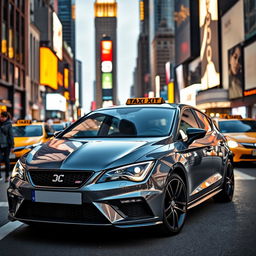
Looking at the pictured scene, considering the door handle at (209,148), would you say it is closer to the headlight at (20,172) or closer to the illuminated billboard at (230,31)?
the headlight at (20,172)

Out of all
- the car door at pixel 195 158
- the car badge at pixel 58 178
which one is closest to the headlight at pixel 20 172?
the car badge at pixel 58 178

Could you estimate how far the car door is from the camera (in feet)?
17.1

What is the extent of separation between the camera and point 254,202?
6797 millimetres

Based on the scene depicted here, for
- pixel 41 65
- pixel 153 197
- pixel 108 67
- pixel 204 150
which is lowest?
pixel 153 197

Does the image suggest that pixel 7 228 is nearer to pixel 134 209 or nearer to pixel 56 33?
pixel 134 209

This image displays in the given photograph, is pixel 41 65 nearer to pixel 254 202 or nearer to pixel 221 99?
pixel 221 99

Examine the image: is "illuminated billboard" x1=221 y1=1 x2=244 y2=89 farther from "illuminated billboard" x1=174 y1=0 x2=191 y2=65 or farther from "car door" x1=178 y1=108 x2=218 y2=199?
"car door" x1=178 y1=108 x2=218 y2=199

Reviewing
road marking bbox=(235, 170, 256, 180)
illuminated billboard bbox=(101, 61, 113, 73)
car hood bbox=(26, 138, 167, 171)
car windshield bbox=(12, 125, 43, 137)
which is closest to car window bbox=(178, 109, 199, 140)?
car hood bbox=(26, 138, 167, 171)

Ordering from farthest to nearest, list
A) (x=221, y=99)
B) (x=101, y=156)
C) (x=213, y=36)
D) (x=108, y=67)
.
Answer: (x=108, y=67)
(x=213, y=36)
(x=221, y=99)
(x=101, y=156)

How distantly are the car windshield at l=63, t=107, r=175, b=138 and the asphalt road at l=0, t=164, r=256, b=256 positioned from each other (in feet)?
3.70

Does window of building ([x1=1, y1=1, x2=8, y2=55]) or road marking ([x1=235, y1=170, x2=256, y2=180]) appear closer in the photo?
road marking ([x1=235, y1=170, x2=256, y2=180])

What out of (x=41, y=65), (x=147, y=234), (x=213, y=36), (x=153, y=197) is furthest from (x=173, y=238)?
(x=41, y=65)

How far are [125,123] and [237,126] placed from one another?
8885 mm

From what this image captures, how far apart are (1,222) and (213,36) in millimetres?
67319
